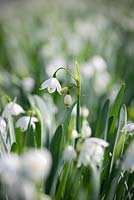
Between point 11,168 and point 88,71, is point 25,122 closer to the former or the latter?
point 11,168

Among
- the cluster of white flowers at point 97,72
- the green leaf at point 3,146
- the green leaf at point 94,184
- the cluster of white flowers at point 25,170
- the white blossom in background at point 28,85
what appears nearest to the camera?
the cluster of white flowers at point 25,170

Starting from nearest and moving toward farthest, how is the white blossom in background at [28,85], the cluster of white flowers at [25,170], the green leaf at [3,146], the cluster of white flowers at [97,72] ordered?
1. the cluster of white flowers at [25,170]
2. the green leaf at [3,146]
3. the white blossom in background at [28,85]
4. the cluster of white flowers at [97,72]

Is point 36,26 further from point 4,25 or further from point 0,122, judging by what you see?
point 0,122

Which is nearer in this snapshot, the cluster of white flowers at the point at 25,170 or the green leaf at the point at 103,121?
the cluster of white flowers at the point at 25,170

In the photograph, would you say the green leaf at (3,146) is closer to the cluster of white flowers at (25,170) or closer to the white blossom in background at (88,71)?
the cluster of white flowers at (25,170)

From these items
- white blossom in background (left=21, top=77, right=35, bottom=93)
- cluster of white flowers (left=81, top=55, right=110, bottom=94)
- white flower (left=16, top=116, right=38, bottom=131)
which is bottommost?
white flower (left=16, top=116, right=38, bottom=131)

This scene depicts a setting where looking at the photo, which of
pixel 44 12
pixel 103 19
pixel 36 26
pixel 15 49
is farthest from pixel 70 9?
pixel 15 49

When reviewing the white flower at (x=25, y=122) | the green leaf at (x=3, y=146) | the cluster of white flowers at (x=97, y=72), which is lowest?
the green leaf at (x=3, y=146)

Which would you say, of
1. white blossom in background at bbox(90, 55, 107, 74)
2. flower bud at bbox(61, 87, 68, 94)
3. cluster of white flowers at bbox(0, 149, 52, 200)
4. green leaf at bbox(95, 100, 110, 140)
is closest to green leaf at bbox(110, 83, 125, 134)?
green leaf at bbox(95, 100, 110, 140)

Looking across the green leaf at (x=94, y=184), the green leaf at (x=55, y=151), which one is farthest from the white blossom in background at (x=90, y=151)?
the green leaf at (x=55, y=151)

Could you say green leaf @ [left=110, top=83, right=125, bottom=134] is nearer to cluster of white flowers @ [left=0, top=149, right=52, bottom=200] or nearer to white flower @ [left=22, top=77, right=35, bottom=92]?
cluster of white flowers @ [left=0, top=149, right=52, bottom=200]

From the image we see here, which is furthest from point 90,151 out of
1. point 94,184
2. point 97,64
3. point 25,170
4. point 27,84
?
point 97,64
